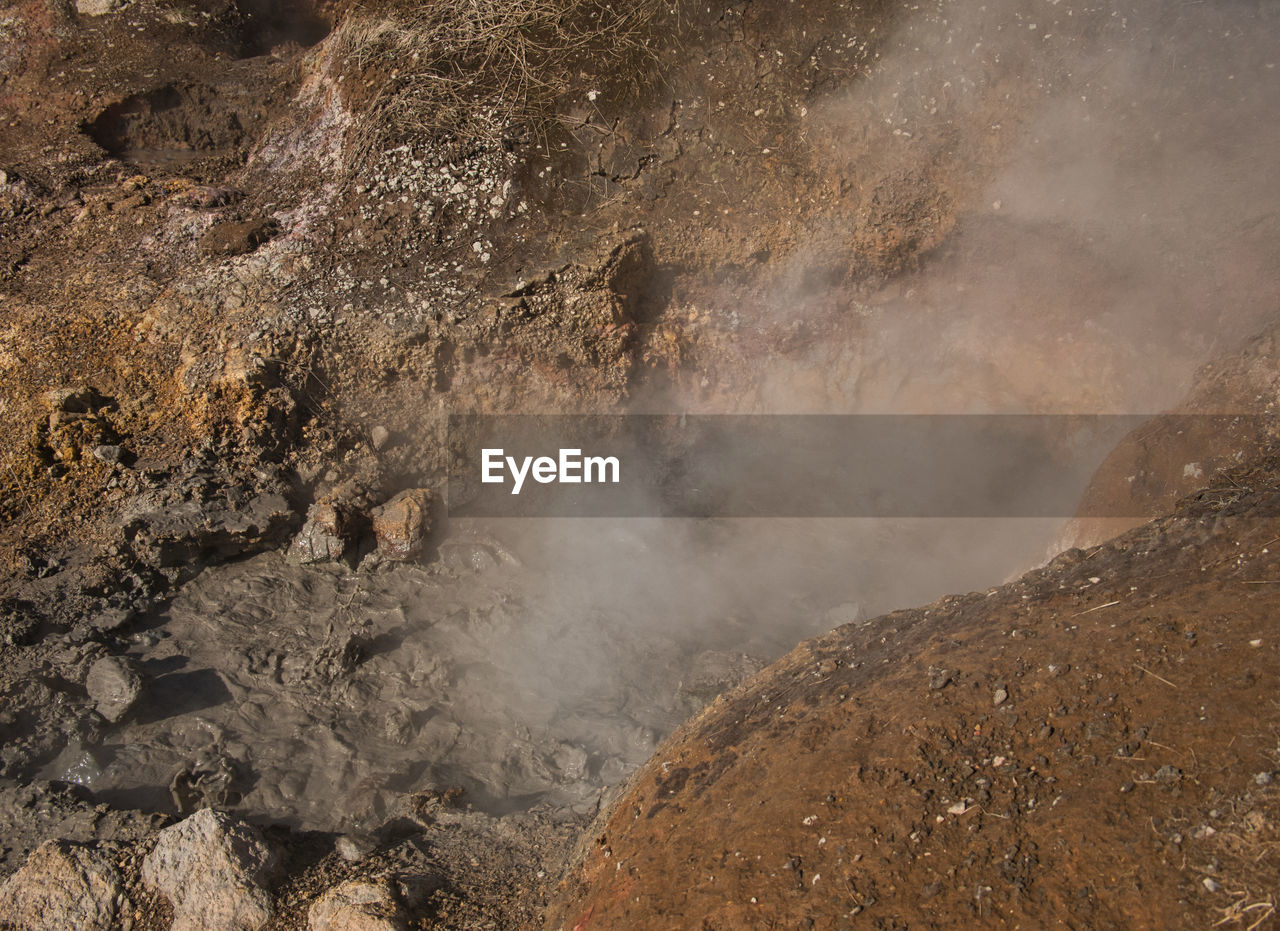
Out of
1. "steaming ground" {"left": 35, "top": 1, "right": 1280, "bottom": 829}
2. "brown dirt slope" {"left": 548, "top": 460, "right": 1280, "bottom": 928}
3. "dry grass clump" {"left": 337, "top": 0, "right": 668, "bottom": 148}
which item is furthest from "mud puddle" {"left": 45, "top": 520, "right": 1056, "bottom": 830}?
"dry grass clump" {"left": 337, "top": 0, "right": 668, "bottom": 148}

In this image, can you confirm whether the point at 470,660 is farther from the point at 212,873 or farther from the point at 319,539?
the point at 212,873

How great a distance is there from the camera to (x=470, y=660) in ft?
15.5

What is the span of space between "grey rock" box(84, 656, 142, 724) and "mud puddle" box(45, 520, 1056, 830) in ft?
0.30

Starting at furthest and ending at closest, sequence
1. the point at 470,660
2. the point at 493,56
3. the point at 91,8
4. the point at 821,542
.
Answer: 1. the point at 91,8
2. the point at 821,542
3. the point at 493,56
4. the point at 470,660

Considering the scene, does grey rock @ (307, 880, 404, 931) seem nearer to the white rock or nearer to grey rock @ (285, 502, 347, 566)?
grey rock @ (285, 502, 347, 566)

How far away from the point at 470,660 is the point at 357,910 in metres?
1.98

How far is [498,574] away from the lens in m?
5.25

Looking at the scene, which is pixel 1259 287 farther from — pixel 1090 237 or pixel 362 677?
pixel 362 677

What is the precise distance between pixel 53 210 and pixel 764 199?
A: 5.10m

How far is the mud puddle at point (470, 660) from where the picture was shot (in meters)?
3.94

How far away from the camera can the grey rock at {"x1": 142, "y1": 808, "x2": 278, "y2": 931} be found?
2.89m

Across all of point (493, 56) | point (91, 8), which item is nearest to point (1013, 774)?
point (493, 56)

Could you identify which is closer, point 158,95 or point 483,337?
point 483,337

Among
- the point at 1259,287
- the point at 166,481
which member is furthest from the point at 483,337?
the point at 1259,287
